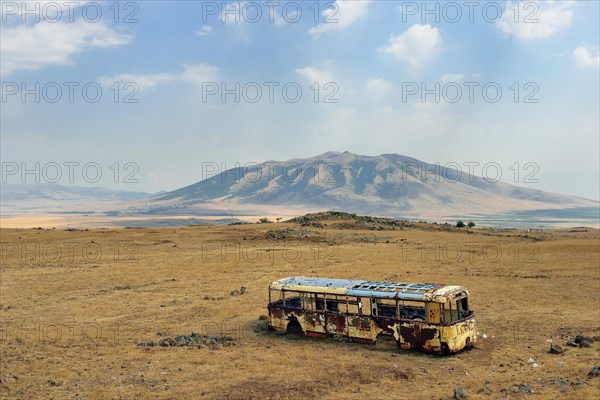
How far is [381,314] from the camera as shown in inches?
929

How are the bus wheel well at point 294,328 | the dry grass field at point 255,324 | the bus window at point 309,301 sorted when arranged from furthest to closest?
the bus wheel well at point 294,328, the bus window at point 309,301, the dry grass field at point 255,324

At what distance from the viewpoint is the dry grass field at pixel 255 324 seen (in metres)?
17.7

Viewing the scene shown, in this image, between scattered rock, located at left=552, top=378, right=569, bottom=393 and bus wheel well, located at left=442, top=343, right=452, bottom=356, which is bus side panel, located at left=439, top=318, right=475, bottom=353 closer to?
bus wheel well, located at left=442, top=343, right=452, bottom=356

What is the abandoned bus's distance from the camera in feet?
66.3

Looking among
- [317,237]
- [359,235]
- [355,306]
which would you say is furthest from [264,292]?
[359,235]

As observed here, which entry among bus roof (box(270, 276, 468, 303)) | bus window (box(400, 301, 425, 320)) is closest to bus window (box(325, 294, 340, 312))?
bus roof (box(270, 276, 468, 303))

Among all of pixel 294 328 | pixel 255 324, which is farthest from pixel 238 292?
pixel 294 328

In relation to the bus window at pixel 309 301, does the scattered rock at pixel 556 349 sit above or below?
below

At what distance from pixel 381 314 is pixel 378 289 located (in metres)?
2.11

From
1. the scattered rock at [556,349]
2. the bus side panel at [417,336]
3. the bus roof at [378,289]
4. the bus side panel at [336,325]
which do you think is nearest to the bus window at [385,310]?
the bus roof at [378,289]

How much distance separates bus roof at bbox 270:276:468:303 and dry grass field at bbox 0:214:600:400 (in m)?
2.33

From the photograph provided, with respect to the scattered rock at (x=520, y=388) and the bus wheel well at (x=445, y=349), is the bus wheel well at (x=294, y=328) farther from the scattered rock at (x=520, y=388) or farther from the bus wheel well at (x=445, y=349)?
the scattered rock at (x=520, y=388)

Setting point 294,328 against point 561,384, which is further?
point 294,328

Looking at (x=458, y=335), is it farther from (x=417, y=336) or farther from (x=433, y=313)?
(x=417, y=336)
